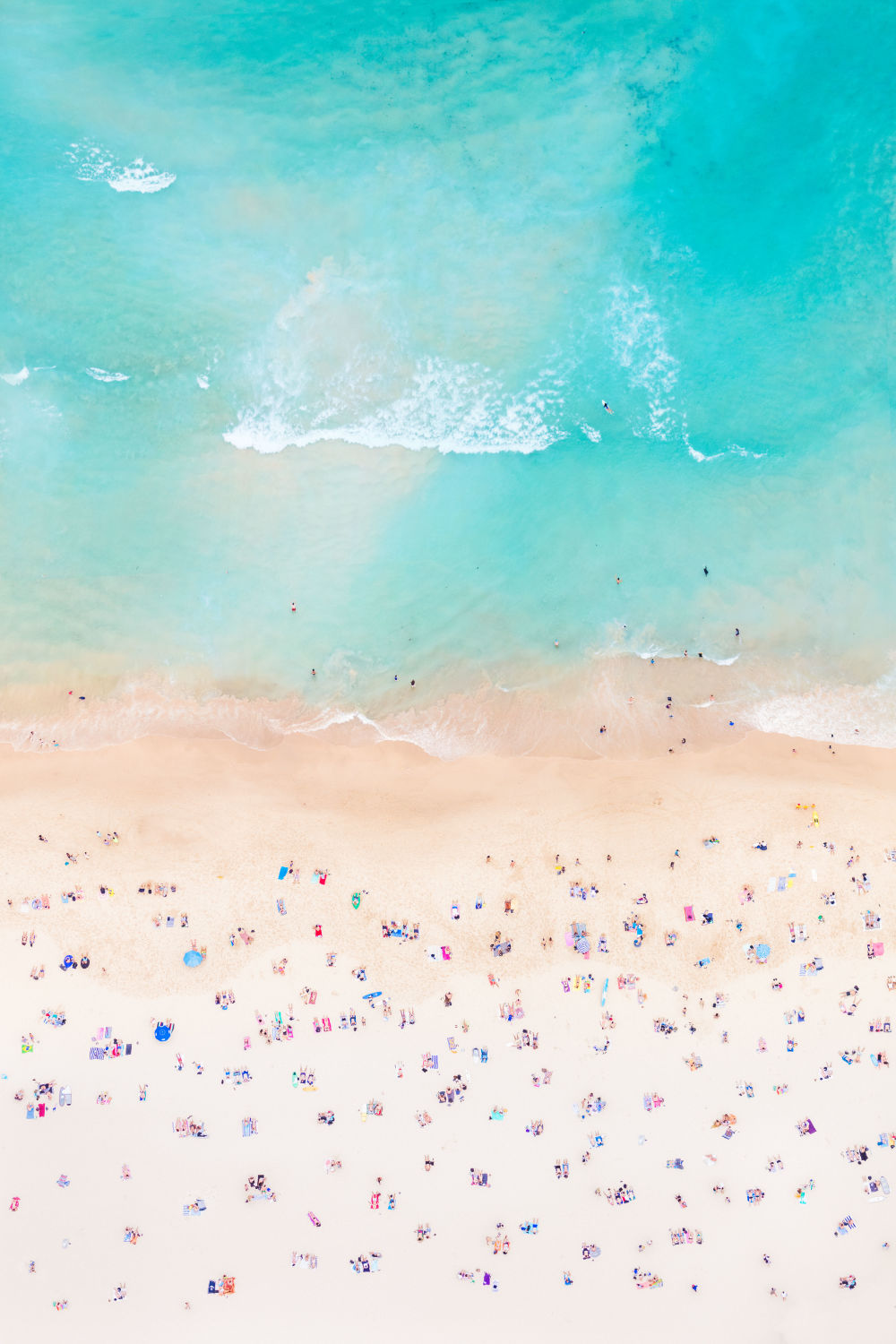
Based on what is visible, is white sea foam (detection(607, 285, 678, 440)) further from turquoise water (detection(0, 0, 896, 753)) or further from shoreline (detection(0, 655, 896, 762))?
shoreline (detection(0, 655, 896, 762))

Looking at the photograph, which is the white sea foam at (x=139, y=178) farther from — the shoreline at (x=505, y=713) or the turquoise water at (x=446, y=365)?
the shoreline at (x=505, y=713)

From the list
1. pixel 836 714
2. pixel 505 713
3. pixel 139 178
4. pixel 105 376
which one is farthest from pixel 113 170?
pixel 836 714

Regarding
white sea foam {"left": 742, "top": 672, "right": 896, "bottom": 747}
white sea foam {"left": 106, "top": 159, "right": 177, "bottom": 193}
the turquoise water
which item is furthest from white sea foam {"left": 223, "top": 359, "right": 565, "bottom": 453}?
white sea foam {"left": 742, "top": 672, "right": 896, "bottom": 747}

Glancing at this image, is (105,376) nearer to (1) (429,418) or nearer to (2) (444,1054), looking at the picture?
(1) (429,418)

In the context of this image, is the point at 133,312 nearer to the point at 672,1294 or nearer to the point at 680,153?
the point at 680,153

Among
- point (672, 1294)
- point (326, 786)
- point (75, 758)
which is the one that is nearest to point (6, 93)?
point (75, 758)

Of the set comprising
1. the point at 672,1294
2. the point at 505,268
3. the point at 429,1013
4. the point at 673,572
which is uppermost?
the point at 505,268

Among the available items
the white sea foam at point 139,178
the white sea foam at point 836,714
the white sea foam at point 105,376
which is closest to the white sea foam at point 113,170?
the white sea foam at point 139,178
